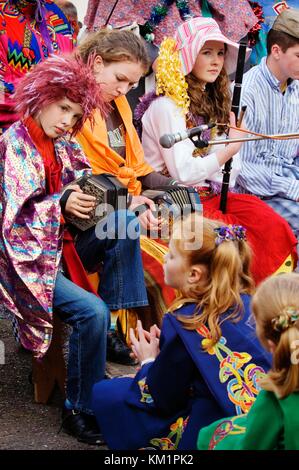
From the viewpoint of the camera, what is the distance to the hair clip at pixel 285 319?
93.4 inches

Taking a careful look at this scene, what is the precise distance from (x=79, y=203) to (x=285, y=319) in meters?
1.52

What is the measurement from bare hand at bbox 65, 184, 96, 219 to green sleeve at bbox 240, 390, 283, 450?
1.53m

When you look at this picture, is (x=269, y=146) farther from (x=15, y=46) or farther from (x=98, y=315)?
(x=98, y=315)

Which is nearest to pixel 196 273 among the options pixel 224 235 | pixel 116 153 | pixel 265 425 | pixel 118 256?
pixel 224 235

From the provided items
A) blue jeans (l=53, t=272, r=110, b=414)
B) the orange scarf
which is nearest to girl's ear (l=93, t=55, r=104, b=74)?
the orange scarf

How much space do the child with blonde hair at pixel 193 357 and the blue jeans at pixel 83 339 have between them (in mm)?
283

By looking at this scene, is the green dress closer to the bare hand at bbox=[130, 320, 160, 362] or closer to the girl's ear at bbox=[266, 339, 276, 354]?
the girl's ear at bbox=[266, 339, 276, 354]

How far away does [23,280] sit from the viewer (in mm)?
3520

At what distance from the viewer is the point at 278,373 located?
2373 millimetres

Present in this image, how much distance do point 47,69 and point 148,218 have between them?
3.09 feet

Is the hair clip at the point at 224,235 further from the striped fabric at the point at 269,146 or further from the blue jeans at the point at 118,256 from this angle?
the striped fabric at the point at 269,146

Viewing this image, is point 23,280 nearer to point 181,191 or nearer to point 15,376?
point 15,376

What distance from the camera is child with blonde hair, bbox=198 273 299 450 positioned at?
7.72 feet
